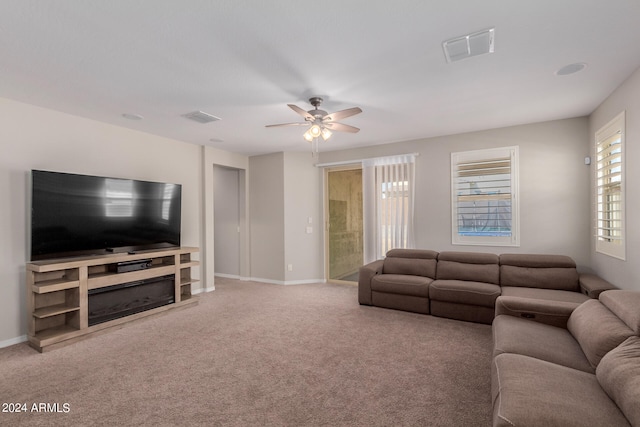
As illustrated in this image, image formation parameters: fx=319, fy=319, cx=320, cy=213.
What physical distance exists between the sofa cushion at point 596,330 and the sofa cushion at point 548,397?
0.22 m

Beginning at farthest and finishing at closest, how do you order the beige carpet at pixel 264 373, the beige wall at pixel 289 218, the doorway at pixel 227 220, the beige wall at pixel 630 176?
the doorway at pixel 227 220, the beige wall at pixel 289 218, the beige wall at pixel 630 176, the beige carpet at pixel 264 373

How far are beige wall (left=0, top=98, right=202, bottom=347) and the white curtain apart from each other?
3534 mm

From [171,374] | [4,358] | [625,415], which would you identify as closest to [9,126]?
[4,358]

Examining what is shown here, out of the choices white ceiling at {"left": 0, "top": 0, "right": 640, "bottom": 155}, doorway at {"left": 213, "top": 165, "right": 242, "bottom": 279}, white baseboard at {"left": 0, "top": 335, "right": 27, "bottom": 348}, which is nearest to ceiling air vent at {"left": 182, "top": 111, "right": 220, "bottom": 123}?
white ceiling at {"left": 0, "top": 0, "right": 640, "bottom": 155}

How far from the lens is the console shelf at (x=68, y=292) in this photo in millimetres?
3225

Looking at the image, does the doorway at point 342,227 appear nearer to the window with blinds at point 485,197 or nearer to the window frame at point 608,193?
the window with blinds at point 485,197

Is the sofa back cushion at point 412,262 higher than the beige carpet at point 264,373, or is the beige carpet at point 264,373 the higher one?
the sofa back cushion at point 412,262

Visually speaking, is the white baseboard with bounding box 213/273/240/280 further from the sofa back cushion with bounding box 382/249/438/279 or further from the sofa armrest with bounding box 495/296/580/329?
the sofa armrest with bounding box 495/296/580/329

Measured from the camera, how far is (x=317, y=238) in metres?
6.23

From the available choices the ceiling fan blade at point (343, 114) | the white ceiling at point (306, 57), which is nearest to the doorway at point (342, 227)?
the white ceiling at point (306, 57)

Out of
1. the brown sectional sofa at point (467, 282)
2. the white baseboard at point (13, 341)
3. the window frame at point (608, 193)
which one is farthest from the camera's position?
the brown sectional sofa at point (467, 282)

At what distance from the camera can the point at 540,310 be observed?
8.53ft

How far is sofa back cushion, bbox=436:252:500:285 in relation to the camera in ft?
13.8

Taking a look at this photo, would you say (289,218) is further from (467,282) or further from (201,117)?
(467,282)
